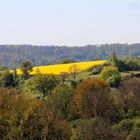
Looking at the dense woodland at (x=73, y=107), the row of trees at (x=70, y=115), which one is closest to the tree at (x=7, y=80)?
the dense woodland at (x=73, y=107)

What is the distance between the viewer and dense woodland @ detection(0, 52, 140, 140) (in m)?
48.8

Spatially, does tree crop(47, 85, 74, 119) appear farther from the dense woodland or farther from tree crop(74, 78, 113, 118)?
tree crop(74, 78, 113, 118)

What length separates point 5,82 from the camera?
116 metres

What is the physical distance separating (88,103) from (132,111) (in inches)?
292

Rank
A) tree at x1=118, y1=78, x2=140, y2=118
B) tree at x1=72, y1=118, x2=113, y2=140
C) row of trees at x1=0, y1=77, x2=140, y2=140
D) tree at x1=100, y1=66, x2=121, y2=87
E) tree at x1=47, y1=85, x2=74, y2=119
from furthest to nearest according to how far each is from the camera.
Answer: tree at x1=100, y1=66, x2=121, y2=87
tree at x1=47, y1=85, x2=74, y2=119
tree at x1=118, y1=78, x2=140, y2=118
tree at x1=72, y1=118, x2=113, y2=140
row of trees at x1=0, y1=77, x2=140, y2=140

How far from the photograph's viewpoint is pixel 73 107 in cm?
7744

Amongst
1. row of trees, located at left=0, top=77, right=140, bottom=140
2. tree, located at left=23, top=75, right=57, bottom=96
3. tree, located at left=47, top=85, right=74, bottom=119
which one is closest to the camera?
row of trees, located at left=0, top=77, right=140, bottom=140

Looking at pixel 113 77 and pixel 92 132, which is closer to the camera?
pixel 92 132

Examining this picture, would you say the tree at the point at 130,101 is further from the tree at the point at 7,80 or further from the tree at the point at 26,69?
the tree at the point at 26,69

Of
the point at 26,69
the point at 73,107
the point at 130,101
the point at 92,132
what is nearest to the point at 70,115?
the point at 73,107

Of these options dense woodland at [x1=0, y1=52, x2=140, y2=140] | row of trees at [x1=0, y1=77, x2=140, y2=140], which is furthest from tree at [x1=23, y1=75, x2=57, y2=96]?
row of trees at [x1=0, y1=77, x2=140, y2=140]

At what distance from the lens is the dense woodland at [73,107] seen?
48.8 metres

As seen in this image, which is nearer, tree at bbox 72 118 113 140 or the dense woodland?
the dense woodland

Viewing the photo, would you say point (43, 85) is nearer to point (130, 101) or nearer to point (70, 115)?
point (70, 115)
